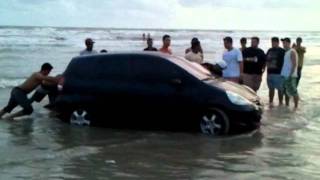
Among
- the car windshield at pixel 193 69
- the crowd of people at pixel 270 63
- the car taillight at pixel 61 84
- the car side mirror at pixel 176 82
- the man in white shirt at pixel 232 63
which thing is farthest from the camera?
the crowd of people at pixel 270 63

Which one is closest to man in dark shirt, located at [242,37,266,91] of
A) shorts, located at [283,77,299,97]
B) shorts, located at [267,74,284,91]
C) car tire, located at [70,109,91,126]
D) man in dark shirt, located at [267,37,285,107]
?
man in dark shirt, located at [267,37,285,107]

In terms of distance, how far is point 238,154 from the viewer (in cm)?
988

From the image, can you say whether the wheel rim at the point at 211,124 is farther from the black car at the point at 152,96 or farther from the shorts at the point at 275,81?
the shorts at the point at 275,81

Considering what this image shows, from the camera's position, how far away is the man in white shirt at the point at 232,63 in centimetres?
1416

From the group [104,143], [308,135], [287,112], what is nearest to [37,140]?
[104,143]

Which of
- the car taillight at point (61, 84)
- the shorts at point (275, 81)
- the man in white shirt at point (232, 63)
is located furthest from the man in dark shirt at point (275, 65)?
the car taillight at point (61, 84)

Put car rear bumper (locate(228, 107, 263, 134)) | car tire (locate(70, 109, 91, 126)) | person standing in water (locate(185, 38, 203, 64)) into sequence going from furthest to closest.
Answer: person standing in water (locate(185, 38, 203, 64))
car tire (locate(70, 109, 91, 126))
car rear bumper (locate(228, 107, 263, 134))

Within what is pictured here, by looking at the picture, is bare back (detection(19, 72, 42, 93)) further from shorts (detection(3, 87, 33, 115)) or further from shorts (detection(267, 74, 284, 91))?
shorts (detection(267, 74, 284, 91))

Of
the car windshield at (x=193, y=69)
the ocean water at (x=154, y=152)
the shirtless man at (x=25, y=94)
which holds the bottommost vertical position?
the ocean water at (x=154, y=152)

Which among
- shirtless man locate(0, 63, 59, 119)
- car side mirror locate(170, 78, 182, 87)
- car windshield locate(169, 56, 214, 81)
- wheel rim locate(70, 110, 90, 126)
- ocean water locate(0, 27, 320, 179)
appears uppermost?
car windshield locate(169, 56, 214, 81)

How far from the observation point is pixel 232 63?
14.2m

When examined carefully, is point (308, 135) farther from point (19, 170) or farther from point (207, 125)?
point (19, 170)

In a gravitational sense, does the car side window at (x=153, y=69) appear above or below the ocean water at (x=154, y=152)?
above

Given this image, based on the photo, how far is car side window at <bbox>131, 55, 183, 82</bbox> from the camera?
1189 centimetres
